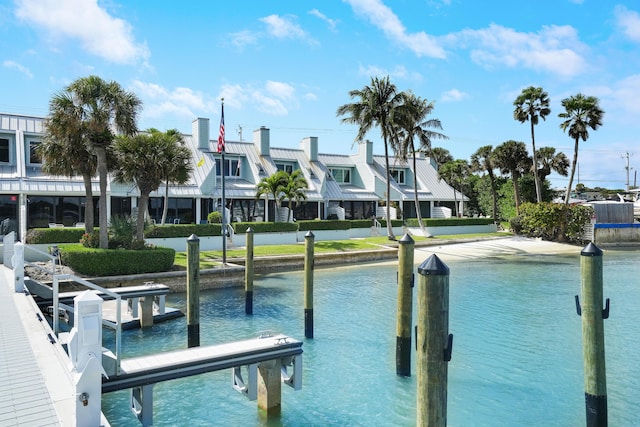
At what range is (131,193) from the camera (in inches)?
1185

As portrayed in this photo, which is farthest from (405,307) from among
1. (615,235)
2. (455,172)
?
(455,172)

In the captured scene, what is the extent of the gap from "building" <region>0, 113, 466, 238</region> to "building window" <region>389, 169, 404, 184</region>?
0.12 m

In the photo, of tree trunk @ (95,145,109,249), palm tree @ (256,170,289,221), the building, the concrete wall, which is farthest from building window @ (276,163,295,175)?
the concrete wall

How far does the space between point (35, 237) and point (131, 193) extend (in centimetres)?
878

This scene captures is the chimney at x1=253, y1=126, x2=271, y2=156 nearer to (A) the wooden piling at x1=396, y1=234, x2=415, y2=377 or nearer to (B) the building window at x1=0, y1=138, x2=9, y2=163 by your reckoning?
(B) the building window at x1=0, y1=138, x2=9, y2=163

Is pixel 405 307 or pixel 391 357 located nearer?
pixel 405 307

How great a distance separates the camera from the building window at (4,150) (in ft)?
92.0

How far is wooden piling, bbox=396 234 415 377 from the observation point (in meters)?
9.87

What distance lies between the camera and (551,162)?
47.6m

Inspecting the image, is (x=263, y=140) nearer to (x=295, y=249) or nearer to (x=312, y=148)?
(x=312, y=148)

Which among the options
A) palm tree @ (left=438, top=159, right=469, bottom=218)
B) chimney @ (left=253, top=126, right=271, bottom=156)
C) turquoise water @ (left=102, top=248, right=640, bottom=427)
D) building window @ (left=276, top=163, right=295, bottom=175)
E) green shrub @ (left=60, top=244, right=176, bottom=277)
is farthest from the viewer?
palm tree @ (left=438, top=159, right=469, bottom=218)

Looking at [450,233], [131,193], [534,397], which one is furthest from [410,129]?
[534,397]

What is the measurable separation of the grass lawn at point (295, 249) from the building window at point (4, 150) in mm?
12279

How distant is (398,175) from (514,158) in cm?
1085
